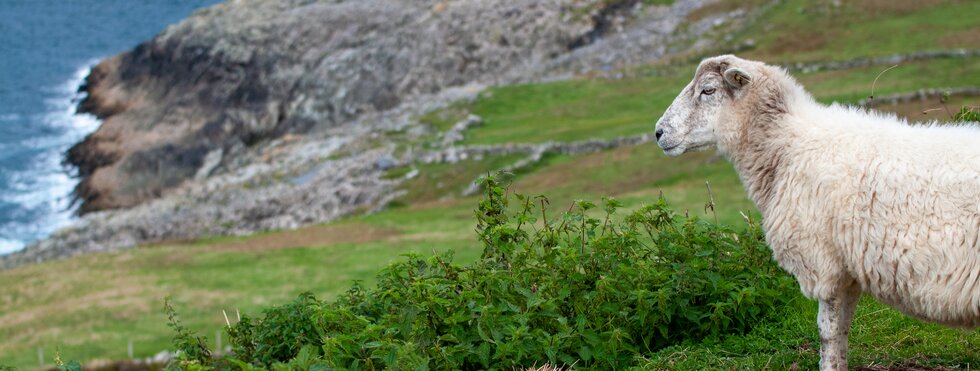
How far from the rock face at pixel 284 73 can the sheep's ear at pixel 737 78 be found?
57.3 metres

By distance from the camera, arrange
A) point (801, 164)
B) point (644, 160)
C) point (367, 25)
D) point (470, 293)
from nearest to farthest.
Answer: point (801, 164)
point (470, 293)
point (644, 160)
point (367, 25)

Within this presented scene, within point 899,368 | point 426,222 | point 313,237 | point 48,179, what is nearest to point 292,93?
point 48,179

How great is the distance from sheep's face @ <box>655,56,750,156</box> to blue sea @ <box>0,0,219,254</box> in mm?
51974

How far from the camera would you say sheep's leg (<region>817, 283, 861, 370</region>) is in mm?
8383

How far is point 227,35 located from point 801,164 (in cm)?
8074

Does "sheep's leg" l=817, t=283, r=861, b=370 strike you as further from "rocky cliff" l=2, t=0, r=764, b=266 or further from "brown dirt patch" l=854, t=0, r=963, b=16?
"brown dirt patch" l=854, t=0, r=963, b=16

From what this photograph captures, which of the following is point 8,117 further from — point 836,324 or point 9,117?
point 836,324

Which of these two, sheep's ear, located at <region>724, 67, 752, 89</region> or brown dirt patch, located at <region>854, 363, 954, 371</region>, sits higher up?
sheep's ear, located at <region>724, 67, 752, 89</region>

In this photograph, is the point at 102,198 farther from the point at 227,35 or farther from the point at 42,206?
the point at 227,35

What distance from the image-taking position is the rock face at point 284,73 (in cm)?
6819

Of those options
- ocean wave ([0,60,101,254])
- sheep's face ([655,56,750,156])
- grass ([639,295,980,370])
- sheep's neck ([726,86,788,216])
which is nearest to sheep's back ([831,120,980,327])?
sheep's neck ([726,86,788,216])

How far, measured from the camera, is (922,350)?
970cm

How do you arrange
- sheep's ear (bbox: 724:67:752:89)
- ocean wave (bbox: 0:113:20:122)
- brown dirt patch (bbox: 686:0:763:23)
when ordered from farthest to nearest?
1. ocean wave (bbox: 0:113:20:122)
2. brown dirt patch (bbox: 686:0:763:23)
3. sheep's ear (bbox: 724:67:752:89)

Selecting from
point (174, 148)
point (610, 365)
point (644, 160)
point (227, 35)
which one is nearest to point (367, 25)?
point (227, 35)
